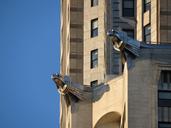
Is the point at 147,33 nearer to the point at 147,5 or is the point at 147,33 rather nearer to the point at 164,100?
the point at 147,5

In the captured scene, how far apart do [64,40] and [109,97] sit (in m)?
28.3

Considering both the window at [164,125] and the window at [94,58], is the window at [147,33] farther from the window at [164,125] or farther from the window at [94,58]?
the window at [164,125]

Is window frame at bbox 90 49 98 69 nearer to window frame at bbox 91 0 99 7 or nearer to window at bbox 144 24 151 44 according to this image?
A: window frame at bbox 91 0 99 7

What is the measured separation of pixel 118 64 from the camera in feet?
515

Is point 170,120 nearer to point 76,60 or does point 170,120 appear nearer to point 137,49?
point 137,49

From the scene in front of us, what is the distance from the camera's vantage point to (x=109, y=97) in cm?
15000

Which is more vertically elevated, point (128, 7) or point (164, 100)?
point (128, 7)

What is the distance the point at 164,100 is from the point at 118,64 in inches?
536

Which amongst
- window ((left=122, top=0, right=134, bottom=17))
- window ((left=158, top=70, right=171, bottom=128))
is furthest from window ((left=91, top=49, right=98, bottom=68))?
window ((left=158, top=70, right=171, bottom=128))

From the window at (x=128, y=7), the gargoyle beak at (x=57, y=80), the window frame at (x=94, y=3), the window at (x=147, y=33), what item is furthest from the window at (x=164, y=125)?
the window frame at (x=94, y=3)

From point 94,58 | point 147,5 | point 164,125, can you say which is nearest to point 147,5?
point 147,5

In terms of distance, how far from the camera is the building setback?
144 metres

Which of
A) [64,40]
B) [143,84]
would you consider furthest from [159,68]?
[64,40]

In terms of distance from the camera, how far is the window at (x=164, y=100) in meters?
143
